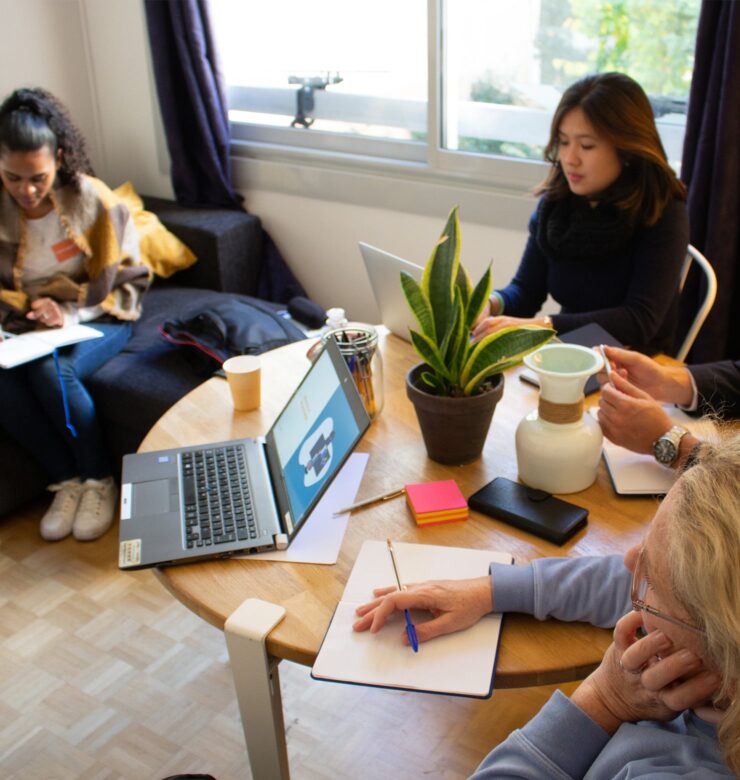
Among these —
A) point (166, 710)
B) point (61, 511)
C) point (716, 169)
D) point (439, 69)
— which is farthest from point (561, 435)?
point (439, 69)

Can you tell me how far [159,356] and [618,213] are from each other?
1449 mm

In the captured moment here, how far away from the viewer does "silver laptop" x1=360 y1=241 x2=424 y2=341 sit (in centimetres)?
181

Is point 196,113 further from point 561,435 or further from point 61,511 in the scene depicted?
point 561,435

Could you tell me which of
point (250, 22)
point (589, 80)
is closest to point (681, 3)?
point (589, 80)

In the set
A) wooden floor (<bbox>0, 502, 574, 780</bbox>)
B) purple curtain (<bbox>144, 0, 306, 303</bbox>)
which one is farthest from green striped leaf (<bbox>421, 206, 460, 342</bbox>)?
purple curtain (<bbox>144, 0, 306, 303</bbox>)

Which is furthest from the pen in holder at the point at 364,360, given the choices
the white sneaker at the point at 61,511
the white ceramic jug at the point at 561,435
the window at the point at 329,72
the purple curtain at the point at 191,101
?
the purple curtain at the point at 191,101

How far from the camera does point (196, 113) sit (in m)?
3.28

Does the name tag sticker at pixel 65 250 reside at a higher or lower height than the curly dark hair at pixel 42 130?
lower

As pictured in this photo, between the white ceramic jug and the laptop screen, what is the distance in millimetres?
275

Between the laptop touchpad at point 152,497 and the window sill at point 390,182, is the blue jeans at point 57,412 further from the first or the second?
the laptop touchpad at point 152,497

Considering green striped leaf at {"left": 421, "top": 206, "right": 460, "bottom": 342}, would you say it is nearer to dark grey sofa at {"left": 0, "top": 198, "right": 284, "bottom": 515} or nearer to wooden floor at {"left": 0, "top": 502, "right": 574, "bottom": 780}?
wooden floor at {"left": 0, "top": 502, "right": 574, "bottom": 780}

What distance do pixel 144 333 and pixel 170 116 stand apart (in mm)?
1019

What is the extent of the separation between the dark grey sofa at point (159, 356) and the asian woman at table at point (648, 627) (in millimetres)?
1548

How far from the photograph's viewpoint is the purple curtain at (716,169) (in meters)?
2.18
